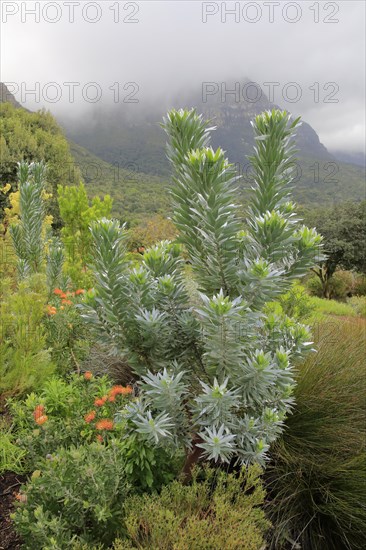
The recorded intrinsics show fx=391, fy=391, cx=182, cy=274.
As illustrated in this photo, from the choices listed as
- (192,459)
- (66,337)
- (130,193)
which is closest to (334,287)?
(130,193)

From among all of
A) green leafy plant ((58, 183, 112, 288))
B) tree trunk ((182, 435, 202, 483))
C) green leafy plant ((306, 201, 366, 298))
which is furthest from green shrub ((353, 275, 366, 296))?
tree trunk ((182, 435, 202, 483))

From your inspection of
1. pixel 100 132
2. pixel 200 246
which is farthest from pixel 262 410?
pixel 100 132

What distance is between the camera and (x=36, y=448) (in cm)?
221

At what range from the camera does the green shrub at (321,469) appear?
2420mm

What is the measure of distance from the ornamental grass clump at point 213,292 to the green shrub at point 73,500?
0.78ft

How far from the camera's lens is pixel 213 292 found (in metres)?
1.95

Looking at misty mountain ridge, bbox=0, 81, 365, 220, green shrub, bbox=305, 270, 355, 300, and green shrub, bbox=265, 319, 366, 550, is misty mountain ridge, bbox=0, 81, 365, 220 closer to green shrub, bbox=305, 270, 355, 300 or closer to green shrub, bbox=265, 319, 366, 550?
green shrub, bbox=265, 319, 366, 550

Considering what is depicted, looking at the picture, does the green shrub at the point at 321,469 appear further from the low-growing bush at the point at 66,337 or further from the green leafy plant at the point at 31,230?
the green leafy plant at the point at 31,230

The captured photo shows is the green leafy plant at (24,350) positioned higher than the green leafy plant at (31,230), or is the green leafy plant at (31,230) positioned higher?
the green leafy plant at (31,230)

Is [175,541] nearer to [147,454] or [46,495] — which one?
[147,454]

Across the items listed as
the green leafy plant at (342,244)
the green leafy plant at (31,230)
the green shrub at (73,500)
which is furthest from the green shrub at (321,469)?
the green leafy plant at (342,244)

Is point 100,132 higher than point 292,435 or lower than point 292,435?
higher

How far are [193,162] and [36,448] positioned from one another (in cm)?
179

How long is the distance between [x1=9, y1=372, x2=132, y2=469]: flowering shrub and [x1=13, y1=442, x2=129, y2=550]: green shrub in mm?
187
